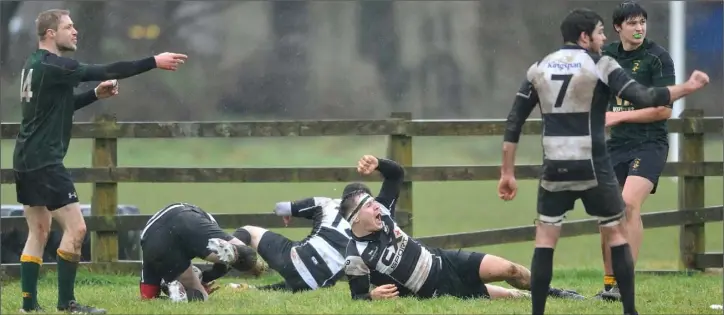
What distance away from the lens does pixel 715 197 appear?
23.4 m

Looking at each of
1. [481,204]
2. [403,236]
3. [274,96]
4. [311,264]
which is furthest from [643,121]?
[481,204]

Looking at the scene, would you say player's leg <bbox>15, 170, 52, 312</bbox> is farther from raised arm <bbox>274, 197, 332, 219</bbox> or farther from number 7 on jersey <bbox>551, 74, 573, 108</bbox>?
number 7 on jersey <bbox>551, 74, 573, 108</bbox>

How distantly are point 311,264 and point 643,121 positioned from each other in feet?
8.02

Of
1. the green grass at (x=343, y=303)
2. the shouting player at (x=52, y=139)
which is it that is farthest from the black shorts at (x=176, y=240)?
the shouting player at (x=52, y=139)

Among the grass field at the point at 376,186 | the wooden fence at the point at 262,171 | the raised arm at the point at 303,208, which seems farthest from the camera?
the grass field at the point at 376,186

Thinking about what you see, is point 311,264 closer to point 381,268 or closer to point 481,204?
point 381,268

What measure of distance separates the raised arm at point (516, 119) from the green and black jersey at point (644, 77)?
4.43 feet

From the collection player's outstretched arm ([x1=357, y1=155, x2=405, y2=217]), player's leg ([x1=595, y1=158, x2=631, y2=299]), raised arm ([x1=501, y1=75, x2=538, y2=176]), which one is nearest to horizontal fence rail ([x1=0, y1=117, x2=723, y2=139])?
player's outstretched arm ([x1=357, y1=155, x2=405, y2=217])

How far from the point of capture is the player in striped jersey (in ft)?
26.4

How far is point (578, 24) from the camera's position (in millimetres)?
5910

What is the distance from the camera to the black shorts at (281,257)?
805cm

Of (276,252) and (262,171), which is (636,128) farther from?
(262,171)

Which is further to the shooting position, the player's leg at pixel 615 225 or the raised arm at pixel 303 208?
the raised arm at pixel 303 208

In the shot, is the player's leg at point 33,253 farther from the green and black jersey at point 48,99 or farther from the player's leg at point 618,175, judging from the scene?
the player's leg at point 618,175
